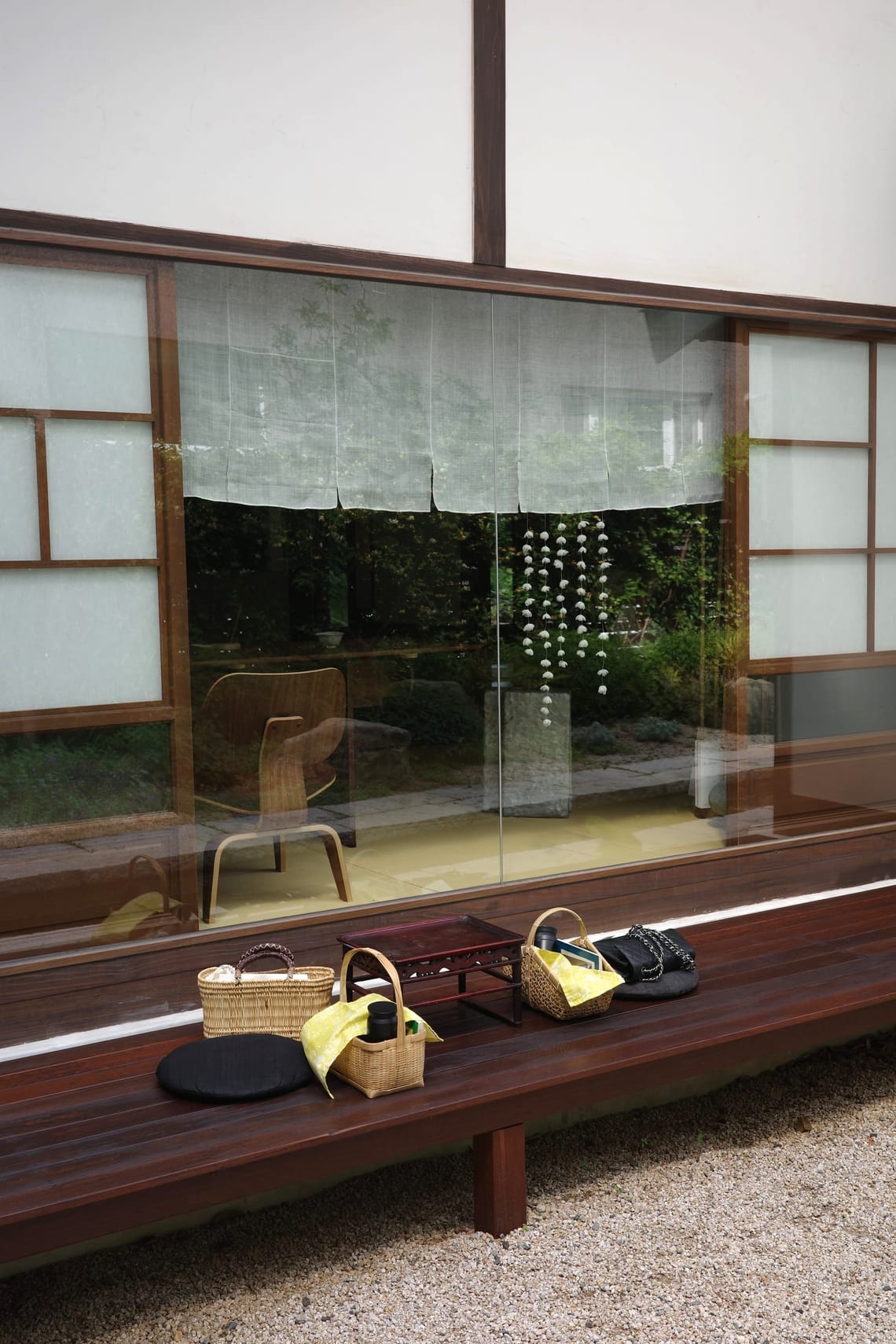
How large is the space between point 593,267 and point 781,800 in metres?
1.92

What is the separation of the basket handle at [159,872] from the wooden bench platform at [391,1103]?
1.20 ft

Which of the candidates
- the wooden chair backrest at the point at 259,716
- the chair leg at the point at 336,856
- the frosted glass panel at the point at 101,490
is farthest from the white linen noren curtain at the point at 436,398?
the chair leg at the point at 336,856

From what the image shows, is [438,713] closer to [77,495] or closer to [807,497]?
[77,495]

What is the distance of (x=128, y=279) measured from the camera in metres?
2.96

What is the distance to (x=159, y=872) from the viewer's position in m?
3.10

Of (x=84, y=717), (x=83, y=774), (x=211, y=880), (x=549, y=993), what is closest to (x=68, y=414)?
(x=84, y=717)

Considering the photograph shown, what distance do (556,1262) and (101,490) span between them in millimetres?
2048

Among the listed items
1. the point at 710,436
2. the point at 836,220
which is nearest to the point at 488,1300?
the point at 710,436

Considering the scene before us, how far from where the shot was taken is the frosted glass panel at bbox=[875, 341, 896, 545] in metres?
4.38

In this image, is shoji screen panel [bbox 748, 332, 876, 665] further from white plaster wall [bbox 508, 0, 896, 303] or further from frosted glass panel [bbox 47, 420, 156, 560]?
frosted glass panel [bbox 47, 420, 156, 560]

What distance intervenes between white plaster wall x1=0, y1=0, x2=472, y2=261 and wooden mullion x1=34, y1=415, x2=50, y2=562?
1.68 feet

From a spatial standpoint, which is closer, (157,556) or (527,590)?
(157,556)

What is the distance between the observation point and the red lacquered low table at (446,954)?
271 centimetres

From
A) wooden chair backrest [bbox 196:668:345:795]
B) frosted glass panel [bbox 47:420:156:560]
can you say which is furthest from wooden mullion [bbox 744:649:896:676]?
frosted glass panel [bbox 47:420:156:560]
